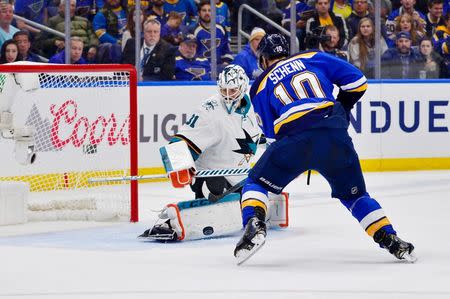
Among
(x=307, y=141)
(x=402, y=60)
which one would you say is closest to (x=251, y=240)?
(x=307, y=141)

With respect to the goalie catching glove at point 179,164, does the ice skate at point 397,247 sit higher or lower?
lower

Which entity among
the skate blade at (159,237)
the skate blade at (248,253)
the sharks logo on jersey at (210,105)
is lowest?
the skate blade at (159,237)

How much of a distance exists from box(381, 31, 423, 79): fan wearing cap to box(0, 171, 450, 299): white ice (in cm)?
293

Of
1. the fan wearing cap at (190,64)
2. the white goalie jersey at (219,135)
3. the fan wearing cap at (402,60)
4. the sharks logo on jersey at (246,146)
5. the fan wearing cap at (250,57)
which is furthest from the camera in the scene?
the fan wearing cap at (402,60)

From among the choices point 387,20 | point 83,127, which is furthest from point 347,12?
point 83,127

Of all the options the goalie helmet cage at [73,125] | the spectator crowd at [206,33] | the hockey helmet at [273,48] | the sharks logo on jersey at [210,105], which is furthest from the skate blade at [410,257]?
the spectator crowd at [206,33]

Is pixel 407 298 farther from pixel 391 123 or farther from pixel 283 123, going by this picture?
pixel 391 123

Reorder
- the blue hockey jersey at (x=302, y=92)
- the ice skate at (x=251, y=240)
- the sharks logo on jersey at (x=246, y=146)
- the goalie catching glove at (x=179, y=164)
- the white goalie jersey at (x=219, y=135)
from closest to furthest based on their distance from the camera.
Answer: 1. the ice skate at (x=251, y=240)
2. the blue hockey jersey at (x=302, y=92)
3. the goalie catching glove at (x=179, y=164)
4. the white goalie jersey at (x=219, y=135)
5. the sharks logo on jersey at (x=246, y=146)

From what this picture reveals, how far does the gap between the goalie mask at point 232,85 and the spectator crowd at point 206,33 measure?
2.24 metres

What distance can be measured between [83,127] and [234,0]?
265cm

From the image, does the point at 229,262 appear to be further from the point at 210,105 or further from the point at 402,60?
the point at 402,60

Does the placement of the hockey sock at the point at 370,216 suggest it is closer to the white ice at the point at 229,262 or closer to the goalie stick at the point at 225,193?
the white ice at the point at 229,262

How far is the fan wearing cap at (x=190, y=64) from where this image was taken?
10625 mm

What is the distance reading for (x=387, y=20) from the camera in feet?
37.1
